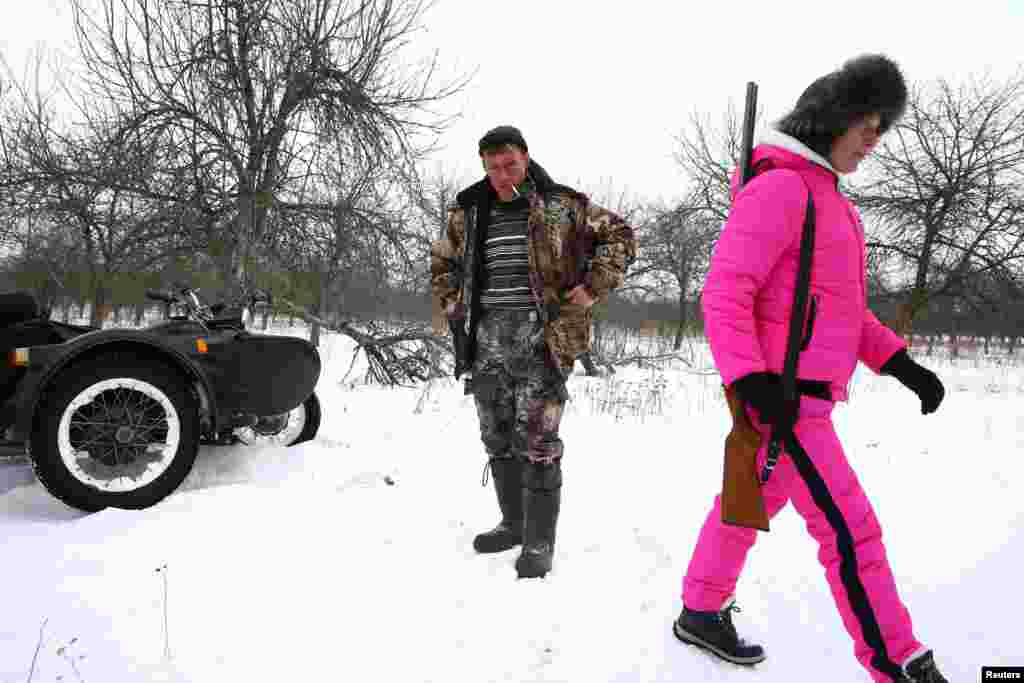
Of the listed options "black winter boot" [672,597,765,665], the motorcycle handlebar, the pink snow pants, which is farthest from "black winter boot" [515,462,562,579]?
the motorcycle handlebar

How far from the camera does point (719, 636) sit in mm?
1864

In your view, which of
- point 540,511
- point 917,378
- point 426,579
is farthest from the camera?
point 540,511

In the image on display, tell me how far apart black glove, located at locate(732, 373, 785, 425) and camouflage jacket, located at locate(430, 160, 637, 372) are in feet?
2.99

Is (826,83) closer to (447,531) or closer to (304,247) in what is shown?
(447,531)

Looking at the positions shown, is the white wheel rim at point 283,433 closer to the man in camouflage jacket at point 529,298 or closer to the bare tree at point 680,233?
the man in camouflage jacket at point 529,298

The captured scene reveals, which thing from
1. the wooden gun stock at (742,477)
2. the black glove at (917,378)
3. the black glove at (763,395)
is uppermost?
the black glove at (917,378)

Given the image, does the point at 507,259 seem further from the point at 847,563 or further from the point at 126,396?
the point at 126,396

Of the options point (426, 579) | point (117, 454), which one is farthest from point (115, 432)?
point (426, 579)

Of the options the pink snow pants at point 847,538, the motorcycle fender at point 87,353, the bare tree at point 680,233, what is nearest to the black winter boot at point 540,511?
the pink snow pants at point 847,538

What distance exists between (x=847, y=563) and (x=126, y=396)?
3.12 m

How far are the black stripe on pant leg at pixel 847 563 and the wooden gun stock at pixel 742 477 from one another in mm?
111

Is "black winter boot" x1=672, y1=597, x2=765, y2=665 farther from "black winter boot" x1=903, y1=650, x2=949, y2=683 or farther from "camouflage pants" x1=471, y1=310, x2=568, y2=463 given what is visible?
"camouflage pants" x1=471, y1=310, x2=568, y2=463

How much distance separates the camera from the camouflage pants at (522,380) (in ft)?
8.20

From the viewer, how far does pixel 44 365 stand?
263 centimetres
